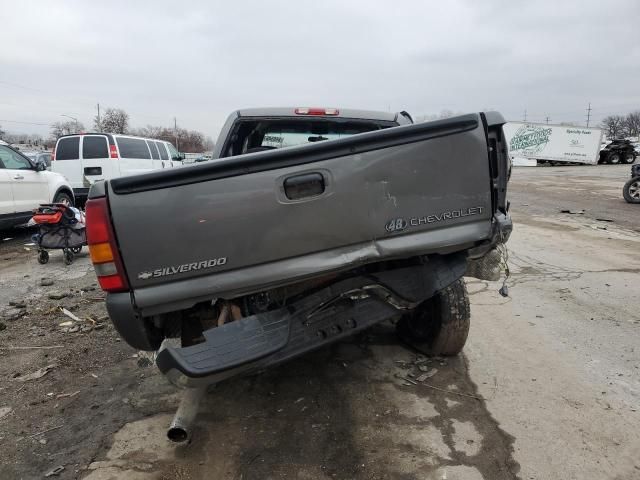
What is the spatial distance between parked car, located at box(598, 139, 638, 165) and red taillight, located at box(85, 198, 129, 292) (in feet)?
133

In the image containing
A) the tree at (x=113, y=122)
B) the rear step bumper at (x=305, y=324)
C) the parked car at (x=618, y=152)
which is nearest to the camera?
the rear step bumper at (x=305, y=324)

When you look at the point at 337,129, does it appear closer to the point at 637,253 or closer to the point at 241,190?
the point at 241,190

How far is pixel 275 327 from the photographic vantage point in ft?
8.32

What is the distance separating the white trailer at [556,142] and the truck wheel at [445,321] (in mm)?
33869

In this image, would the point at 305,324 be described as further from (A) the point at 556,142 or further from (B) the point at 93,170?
(A) the point at 556,142

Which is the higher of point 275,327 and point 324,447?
point 275,327

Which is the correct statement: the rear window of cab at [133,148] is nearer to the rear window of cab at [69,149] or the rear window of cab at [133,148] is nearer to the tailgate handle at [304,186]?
the rear window of cab at [69,149]

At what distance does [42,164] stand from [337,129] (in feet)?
25.4

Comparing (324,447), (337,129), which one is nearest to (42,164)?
(337,129)

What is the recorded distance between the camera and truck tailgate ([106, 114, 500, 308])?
234cm

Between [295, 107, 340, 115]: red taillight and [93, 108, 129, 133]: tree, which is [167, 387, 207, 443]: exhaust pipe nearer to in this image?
[295, 107, 340, 115]: red taillight

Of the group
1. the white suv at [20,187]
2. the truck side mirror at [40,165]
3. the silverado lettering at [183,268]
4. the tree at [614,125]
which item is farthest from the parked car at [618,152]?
the tree at [614,125]

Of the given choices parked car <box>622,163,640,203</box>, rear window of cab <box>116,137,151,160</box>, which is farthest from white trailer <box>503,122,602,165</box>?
rear window of cab <box>116,137,151,160</box>

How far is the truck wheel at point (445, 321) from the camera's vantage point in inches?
140
